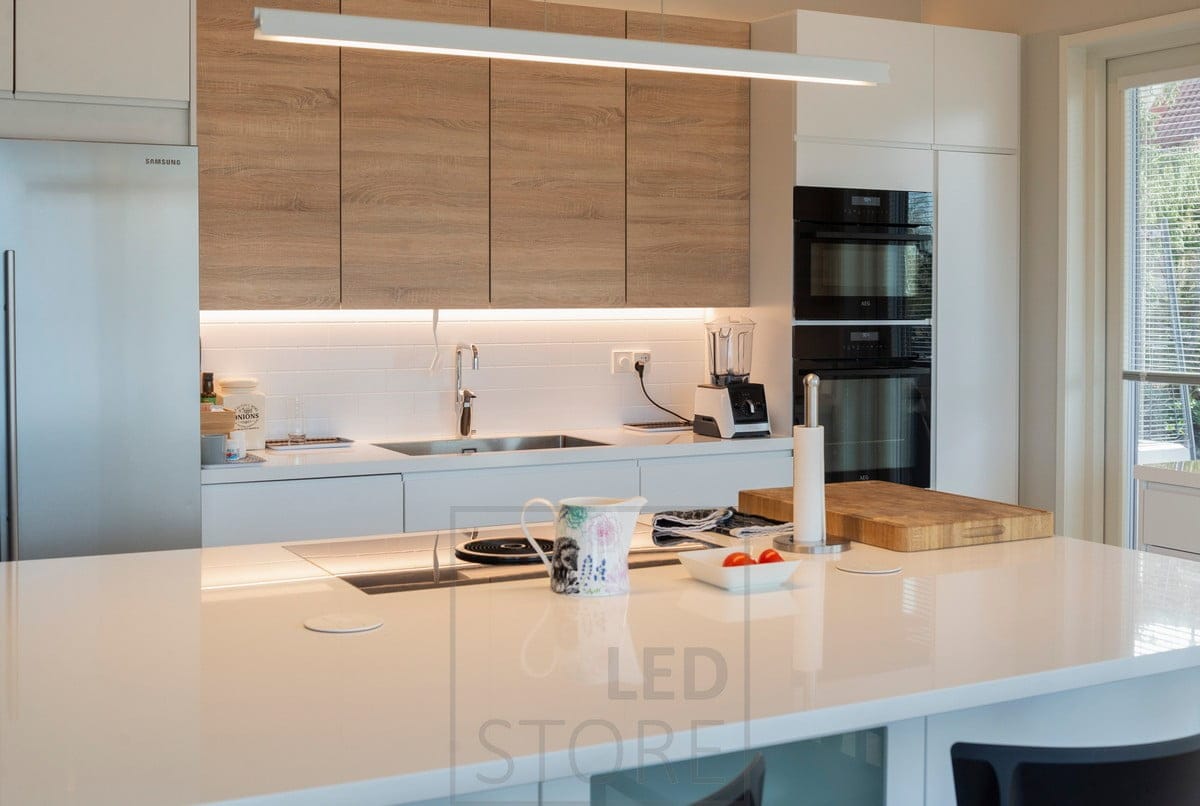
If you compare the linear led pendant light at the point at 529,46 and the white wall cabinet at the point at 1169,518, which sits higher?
the linear led pendant light at the point at 529,46

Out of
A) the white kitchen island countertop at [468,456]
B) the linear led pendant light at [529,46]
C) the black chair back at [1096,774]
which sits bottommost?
the black chair back at [1096,774]

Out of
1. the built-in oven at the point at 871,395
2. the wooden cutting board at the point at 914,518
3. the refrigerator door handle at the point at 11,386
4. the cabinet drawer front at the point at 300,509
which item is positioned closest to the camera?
the wooden cutting board at the point at 914,518

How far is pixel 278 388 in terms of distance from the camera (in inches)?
164

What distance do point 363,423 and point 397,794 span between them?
3.22 metres

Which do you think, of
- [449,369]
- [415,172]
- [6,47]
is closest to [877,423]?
[449,369]

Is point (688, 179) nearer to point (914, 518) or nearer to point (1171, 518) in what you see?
point (1171, 518)

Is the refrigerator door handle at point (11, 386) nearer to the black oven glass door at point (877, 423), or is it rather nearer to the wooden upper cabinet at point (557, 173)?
the wooden upper cabinet at point (557, 173)

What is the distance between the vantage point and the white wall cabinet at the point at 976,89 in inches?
182

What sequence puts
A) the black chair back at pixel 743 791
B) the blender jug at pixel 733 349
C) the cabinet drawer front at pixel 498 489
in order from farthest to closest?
the blender jug at pixel 733 349 → the cabinet drawer front at pixel 498 489 → the black chair back at pixel 743 791

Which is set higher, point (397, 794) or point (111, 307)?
point (111, 307)

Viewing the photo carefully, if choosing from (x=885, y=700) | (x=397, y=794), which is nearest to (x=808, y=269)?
(x=885, y=700)

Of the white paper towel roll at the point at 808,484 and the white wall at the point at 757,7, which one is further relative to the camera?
the white wall at the point at 757,7

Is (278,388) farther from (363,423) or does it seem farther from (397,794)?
(397,794)

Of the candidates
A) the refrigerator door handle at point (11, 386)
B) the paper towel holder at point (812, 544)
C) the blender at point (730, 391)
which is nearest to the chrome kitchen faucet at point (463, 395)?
the blender at point (730, 391)
